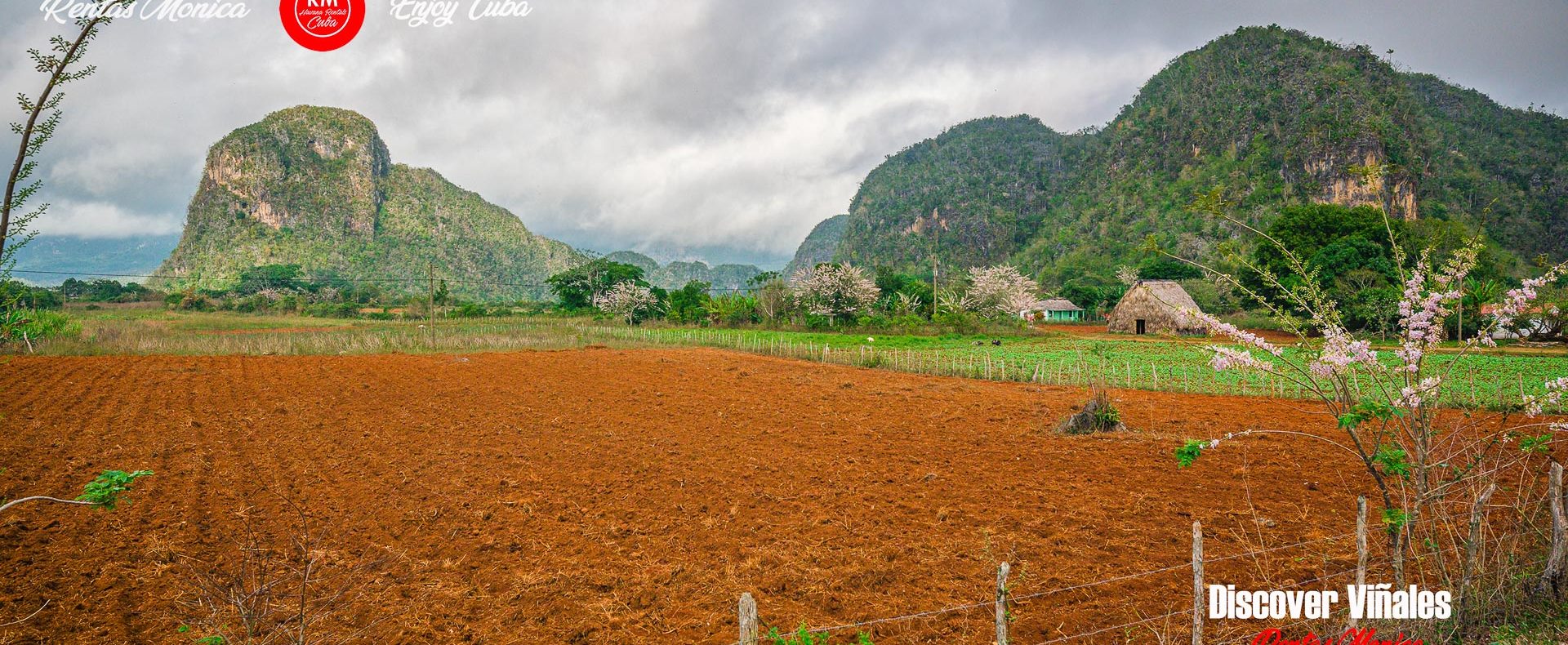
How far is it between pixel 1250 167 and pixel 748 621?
76115mm

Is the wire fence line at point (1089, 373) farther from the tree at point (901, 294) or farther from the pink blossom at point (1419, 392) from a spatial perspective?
the tree at point (901, 294)

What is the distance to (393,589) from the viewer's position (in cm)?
465

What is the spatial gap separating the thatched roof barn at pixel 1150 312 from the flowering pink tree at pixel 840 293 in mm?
13843

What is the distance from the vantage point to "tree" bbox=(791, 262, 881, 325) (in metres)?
35.6

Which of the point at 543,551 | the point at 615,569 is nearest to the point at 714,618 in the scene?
the point at 615,569

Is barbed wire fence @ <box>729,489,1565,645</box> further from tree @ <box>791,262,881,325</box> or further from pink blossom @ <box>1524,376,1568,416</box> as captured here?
tree @ <box>791,262,881,325</box>

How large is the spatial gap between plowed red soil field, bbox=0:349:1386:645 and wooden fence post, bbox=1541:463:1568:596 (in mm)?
1167

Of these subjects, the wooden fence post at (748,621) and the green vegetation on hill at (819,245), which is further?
the green vegetation on hill at (819,245)

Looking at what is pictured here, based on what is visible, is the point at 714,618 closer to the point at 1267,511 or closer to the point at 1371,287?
the point at 1267,511

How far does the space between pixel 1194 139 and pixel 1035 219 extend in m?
24.9

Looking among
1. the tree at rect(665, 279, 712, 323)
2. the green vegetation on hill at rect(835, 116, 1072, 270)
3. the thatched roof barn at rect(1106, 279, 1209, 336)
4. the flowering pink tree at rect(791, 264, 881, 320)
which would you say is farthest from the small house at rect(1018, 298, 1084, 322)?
the green vegetation on hill at rect(835, 116, 1072, 270)

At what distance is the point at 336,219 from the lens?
73.1 meters

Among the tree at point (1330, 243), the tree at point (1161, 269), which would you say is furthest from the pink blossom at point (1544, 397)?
the tree at point (1161, 269)

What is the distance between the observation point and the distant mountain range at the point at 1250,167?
55656mm
